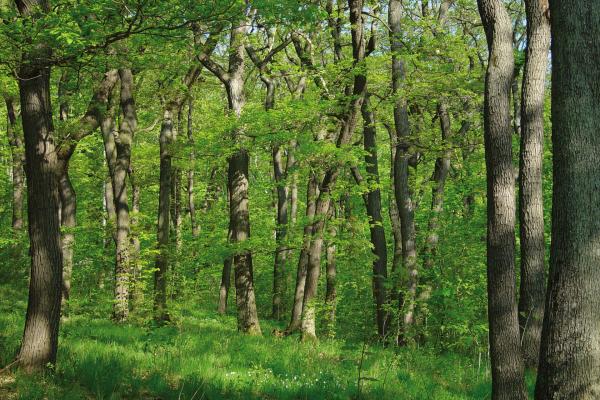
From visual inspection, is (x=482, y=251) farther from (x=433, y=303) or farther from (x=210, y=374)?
(x=210, y=374)

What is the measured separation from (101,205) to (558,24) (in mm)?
28000

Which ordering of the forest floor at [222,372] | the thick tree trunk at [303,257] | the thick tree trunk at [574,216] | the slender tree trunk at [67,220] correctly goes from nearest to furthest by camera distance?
the thick tree trunk at [574,216] < the forest floor at [222,372] < the thick tree trunk at [303,257] < the slender tree trunk at [67,220]

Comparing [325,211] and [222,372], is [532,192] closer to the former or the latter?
[325,211]

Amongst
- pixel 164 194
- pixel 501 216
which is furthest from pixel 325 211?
pixel 501 216

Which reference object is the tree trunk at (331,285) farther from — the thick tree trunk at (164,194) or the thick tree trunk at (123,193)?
the thick tree trunk at (123,193)

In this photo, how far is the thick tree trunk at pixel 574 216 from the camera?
14.5ft

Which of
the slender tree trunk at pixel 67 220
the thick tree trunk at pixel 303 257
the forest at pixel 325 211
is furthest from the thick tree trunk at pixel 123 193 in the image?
the thick tree trunk at pixel 303 257

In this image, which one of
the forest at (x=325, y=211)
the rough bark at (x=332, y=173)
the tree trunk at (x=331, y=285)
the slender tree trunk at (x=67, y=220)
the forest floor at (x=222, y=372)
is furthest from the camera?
the slender tree trunk at (x=67, y=220)

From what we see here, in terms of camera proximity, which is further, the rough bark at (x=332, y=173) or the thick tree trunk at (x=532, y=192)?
the rough bark at (x=332, y=173)

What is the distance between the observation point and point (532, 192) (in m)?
8.74

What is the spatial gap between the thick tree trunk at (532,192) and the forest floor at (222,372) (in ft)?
4.63

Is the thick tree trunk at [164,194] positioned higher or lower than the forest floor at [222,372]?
higher

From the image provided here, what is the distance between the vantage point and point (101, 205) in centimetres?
2925

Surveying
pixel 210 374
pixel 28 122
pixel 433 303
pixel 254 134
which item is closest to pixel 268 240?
pixel 254 134
